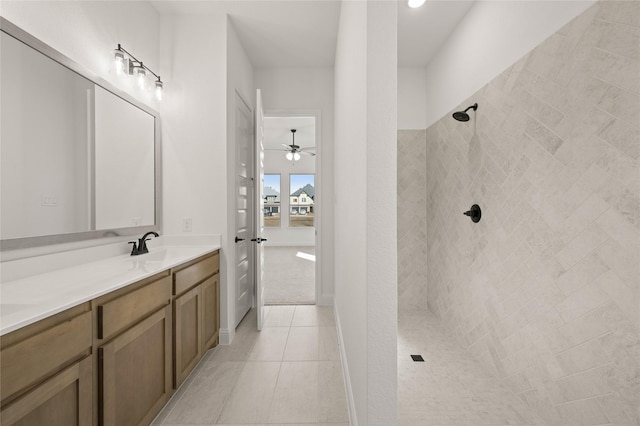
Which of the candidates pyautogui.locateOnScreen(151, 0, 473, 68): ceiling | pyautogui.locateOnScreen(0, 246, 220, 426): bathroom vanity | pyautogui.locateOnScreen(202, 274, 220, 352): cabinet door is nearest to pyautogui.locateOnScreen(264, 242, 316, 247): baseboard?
pyautogui.locateOnScreen(151, 0, 473, 68): ceiling

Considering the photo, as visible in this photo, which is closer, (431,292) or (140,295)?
(140,295)

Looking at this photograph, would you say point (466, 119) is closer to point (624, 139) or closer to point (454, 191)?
point (454, 191)

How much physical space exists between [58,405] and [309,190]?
24.6ft

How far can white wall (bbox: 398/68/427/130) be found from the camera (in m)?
3.22

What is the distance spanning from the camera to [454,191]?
2.57m

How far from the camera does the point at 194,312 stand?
1992mm

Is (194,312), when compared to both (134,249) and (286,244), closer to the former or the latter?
(134,249)

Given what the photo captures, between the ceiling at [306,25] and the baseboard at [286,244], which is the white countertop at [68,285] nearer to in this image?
the ceiling at [306,25]

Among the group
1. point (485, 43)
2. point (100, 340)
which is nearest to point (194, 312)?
point (100, 340)

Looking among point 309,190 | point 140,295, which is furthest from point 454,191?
point 309,190

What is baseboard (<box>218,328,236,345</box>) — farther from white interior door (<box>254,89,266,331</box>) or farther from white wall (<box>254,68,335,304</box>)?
white wall (<box>254,68,335,304</box>)

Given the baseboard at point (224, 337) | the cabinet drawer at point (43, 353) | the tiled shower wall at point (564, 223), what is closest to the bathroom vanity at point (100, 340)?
the cabinet drawer at point (43, 353)

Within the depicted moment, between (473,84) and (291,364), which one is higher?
(473,84)

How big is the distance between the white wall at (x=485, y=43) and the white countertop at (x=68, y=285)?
2.51 m
